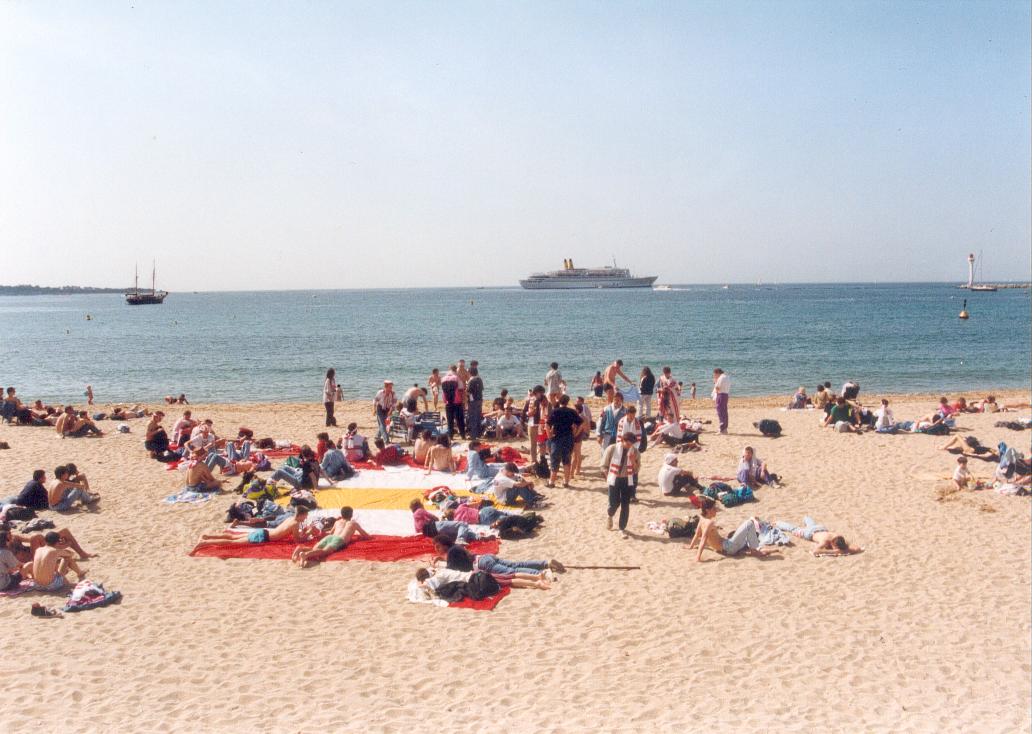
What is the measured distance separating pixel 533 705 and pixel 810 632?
9.20 ft

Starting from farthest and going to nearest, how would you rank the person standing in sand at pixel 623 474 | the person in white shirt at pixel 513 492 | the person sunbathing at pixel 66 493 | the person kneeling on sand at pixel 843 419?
the person kneeling on sand at pixel 843 419
the person in white shirt at pixel 513 492
the person sunbathing at pixel 66 493
the person standing in sand at pixel 623 474

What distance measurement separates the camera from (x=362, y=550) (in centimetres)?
841

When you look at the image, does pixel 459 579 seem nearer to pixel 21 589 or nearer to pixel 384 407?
pixel 21 589

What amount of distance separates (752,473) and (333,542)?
21.1 ft

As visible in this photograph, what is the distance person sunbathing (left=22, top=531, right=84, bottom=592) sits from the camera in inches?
286

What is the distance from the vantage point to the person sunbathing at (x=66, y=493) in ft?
32.6

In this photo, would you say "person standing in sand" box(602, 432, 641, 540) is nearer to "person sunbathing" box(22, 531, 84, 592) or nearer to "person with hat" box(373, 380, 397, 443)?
"person sunbathing" box(22, 531, 84, 592)

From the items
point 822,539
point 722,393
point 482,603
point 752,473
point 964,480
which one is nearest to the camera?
point 482,603

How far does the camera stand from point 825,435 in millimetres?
14930

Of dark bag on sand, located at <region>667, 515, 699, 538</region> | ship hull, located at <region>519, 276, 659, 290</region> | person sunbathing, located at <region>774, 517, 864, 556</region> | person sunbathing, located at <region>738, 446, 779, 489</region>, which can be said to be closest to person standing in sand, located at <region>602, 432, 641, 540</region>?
dark bag on sand, located at <region>667, 515, 699, 538</region>

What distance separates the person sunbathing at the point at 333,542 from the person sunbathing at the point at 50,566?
2.28m

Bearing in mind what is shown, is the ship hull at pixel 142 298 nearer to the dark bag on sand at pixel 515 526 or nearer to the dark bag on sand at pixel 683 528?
the dark bag on sand at pixel 515 526

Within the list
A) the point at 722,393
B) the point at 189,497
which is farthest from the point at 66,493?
the point at 722,393

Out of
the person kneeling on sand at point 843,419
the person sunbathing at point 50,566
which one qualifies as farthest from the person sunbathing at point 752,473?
the person sunbathing at point 50,566
